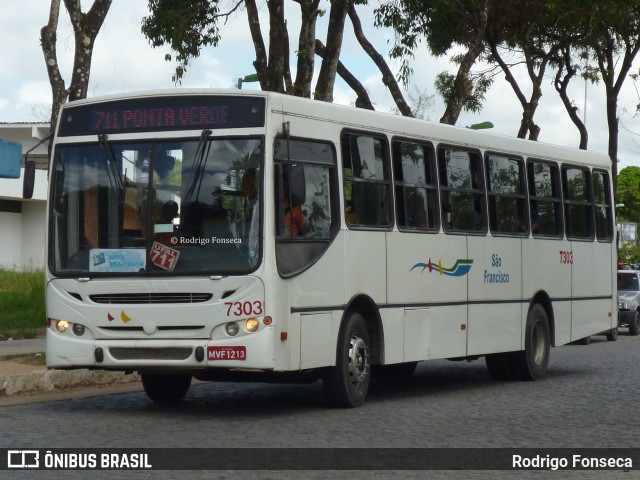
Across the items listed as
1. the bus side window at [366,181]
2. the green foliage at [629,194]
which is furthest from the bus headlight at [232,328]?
the green foliage at [629,194]

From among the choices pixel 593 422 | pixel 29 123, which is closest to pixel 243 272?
pixel 593 422

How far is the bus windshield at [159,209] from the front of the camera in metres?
12.1

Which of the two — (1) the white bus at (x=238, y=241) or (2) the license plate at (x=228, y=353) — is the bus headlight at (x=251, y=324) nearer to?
(1) the white bus at (x=238, y=241)

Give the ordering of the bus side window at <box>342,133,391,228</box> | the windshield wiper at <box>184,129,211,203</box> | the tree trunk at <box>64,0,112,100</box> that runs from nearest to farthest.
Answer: the windshield wiper at <box>184,129,211,203</box>
the bus side window at <box>342,133,391,228</box>
the tree trunk at <box>64,0,112,100</box>

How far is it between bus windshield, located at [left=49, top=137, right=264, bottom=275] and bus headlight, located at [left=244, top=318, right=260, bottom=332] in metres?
0.46

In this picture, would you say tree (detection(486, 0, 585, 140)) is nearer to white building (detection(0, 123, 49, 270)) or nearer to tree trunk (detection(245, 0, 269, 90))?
tree trunk (detection(245, 0, 269, 90))

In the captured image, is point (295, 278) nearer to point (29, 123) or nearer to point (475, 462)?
point (475, 462)

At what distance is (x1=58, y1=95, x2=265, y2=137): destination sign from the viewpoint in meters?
12.3

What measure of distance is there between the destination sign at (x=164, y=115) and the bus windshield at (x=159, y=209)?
16cm

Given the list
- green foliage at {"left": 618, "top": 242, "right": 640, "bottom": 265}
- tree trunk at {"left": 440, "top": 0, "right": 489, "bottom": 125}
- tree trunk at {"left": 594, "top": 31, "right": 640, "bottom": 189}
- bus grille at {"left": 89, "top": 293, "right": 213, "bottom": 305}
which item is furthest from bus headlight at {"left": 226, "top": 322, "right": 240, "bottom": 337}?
green foliage at {"left": 618, "top": 242, "right": 640, "bottom": 265}

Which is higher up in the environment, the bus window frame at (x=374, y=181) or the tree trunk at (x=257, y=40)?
the tree trunk at (x=257, y=40)

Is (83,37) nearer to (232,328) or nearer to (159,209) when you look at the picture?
(159,209)

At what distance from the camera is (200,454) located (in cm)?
974

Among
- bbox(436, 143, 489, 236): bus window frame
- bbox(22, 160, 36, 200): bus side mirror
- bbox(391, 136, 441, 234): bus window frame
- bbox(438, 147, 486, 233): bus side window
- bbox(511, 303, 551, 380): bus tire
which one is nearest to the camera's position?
bbox(22, 160, 36, 200): bus side mirror
